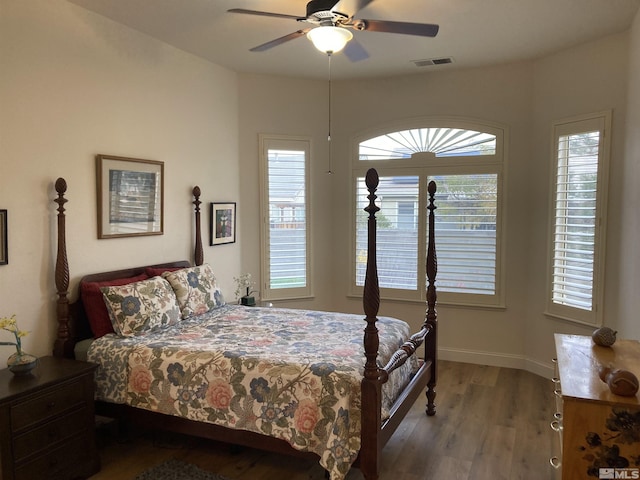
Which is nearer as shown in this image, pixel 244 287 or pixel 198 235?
pixel 198 235

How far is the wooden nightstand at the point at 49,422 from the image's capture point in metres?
2.35

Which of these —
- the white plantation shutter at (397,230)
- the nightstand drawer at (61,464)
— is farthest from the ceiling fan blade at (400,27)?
the nightstand drawer at (61,464)

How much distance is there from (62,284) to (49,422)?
0.87m

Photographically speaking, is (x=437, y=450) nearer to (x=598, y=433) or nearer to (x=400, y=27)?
(x=598, y=433)

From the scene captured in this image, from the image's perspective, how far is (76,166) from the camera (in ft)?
10.5

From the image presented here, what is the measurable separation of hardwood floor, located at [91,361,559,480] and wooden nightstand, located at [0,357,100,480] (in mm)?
250

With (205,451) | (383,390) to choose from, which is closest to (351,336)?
(383,390)

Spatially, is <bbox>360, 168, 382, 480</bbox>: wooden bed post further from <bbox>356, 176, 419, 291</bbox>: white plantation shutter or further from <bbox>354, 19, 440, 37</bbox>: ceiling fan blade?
<bbox>356, 176, 419, 291</bbox>: white plantation shutter

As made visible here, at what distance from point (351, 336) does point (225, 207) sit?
2121 millimetres

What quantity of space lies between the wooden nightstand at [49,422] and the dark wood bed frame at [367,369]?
274 millimetres

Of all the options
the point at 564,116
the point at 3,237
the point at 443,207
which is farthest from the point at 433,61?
the point at 3,237

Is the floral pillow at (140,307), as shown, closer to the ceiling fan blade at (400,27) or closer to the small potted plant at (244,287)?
the small potted plant at (244,287)

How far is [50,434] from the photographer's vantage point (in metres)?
2.54

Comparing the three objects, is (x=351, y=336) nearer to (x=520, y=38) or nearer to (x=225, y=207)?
(x=225, y=207)
